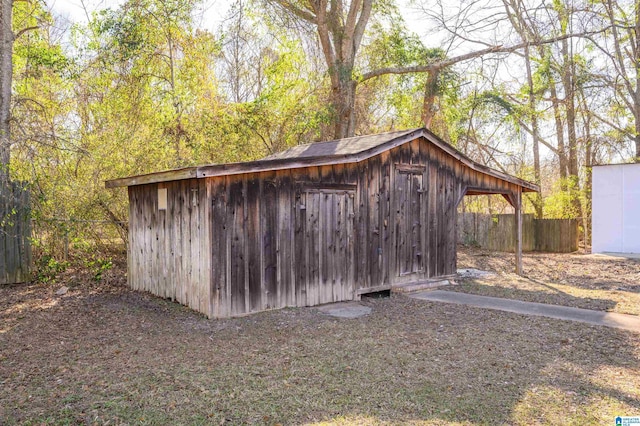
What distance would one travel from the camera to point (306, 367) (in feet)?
16.0

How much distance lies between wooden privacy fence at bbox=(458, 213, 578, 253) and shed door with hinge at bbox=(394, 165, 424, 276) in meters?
11.1

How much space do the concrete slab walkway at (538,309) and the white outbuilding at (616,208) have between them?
1085 cm

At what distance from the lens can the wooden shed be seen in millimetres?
6660

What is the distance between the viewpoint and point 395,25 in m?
16.6

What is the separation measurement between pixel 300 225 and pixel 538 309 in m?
4.06

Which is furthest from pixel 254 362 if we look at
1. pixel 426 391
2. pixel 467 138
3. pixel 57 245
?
pixel 467 138

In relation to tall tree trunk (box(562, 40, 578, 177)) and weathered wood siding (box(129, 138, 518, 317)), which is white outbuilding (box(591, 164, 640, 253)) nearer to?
tall tree trunk (box(562, 40, 578, 177))

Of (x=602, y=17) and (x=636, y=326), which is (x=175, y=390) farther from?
→ (x=602, y=17)

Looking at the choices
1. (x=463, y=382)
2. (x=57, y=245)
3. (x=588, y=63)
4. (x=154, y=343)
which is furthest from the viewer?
(x=588, y=63)

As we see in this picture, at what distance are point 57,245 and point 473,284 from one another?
862cm

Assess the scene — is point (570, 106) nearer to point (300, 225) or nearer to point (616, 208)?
point (616, 208)

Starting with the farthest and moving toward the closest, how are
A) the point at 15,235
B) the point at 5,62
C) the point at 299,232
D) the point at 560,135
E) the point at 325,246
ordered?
the point at 560,135, the point at 5,62, the point at 15,235, the point at 325,246, the point at 299,232

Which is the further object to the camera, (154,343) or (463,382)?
(154,343)

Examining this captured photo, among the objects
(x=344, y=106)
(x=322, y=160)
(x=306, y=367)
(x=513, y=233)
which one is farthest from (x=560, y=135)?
(x=306, y=367)
